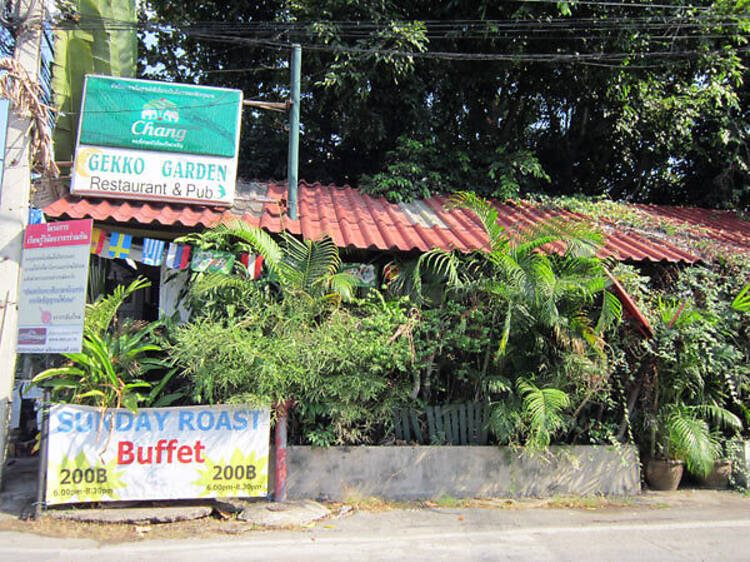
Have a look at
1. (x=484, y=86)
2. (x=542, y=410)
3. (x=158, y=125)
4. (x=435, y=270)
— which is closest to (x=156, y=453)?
→ (x=435, y=270)

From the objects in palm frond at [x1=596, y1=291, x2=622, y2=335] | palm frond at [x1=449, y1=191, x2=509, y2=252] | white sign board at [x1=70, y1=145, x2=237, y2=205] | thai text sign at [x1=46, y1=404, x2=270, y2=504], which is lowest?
thai text sign at [x1=46, y1=404, x2=270, y2=504]

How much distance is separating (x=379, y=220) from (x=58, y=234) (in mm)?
3685

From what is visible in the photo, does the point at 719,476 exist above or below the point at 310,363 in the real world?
below

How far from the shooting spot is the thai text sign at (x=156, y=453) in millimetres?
4867

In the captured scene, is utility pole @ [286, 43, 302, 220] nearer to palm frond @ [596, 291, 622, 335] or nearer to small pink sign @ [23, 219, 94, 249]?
small pink sign @ [23, 219, 94, 249]

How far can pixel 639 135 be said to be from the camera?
32.8 feet

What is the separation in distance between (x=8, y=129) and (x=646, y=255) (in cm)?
754

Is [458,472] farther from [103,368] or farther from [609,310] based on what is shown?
[103,368]

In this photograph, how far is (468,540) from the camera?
15.0 ft

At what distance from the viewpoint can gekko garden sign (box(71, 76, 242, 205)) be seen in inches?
254

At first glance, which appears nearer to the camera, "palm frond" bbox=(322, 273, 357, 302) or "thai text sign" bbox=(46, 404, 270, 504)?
"thai text sign" bbox=(46, 404, 270, 504)

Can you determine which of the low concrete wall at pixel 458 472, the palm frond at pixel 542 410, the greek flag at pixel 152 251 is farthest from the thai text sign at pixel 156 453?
the palm frond at pixel 542 410

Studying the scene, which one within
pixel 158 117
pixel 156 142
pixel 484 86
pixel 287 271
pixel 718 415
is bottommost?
pixel 718 415

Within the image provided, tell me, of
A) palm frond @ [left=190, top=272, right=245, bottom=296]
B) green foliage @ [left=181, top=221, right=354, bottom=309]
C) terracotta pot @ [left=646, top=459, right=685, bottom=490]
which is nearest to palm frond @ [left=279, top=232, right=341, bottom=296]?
green foliage @ [left=181, top=221, right=354, bottom=309]
